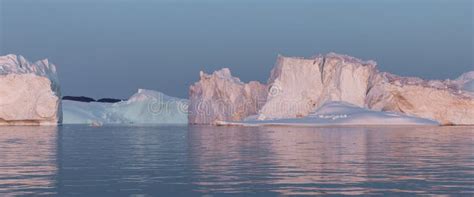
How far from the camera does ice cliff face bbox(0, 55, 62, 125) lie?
229 ft

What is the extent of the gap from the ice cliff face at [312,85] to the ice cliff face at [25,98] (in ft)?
64.6

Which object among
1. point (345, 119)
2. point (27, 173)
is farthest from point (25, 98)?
point (27, 173)

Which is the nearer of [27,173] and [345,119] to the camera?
[27,173]

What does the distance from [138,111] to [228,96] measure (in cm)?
2607

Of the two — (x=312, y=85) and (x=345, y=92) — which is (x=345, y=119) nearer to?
(x=345, y=92)

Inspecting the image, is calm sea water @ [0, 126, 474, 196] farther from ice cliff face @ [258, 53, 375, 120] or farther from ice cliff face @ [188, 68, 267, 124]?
ice cliff face @ [188, 68, 267, 124]

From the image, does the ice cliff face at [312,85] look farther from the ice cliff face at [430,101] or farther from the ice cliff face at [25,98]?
the ice cliff face at [25,98]

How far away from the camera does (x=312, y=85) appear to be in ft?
232

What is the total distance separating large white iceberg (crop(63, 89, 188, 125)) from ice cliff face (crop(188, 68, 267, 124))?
69.6 feet

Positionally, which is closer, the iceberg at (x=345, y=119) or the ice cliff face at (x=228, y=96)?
the iceberg at (x=345, y=119)

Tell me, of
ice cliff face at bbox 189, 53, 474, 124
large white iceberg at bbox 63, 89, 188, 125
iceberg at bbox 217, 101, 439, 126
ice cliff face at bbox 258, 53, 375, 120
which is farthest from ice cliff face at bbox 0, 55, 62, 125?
large white iceberg at bbox 63, 89, 188, 125

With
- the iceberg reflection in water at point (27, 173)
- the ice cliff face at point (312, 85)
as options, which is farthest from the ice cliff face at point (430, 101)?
the iceberg reflection in water at point (27, 173)

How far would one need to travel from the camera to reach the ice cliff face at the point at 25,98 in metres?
69.8

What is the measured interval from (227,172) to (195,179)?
1.56m
